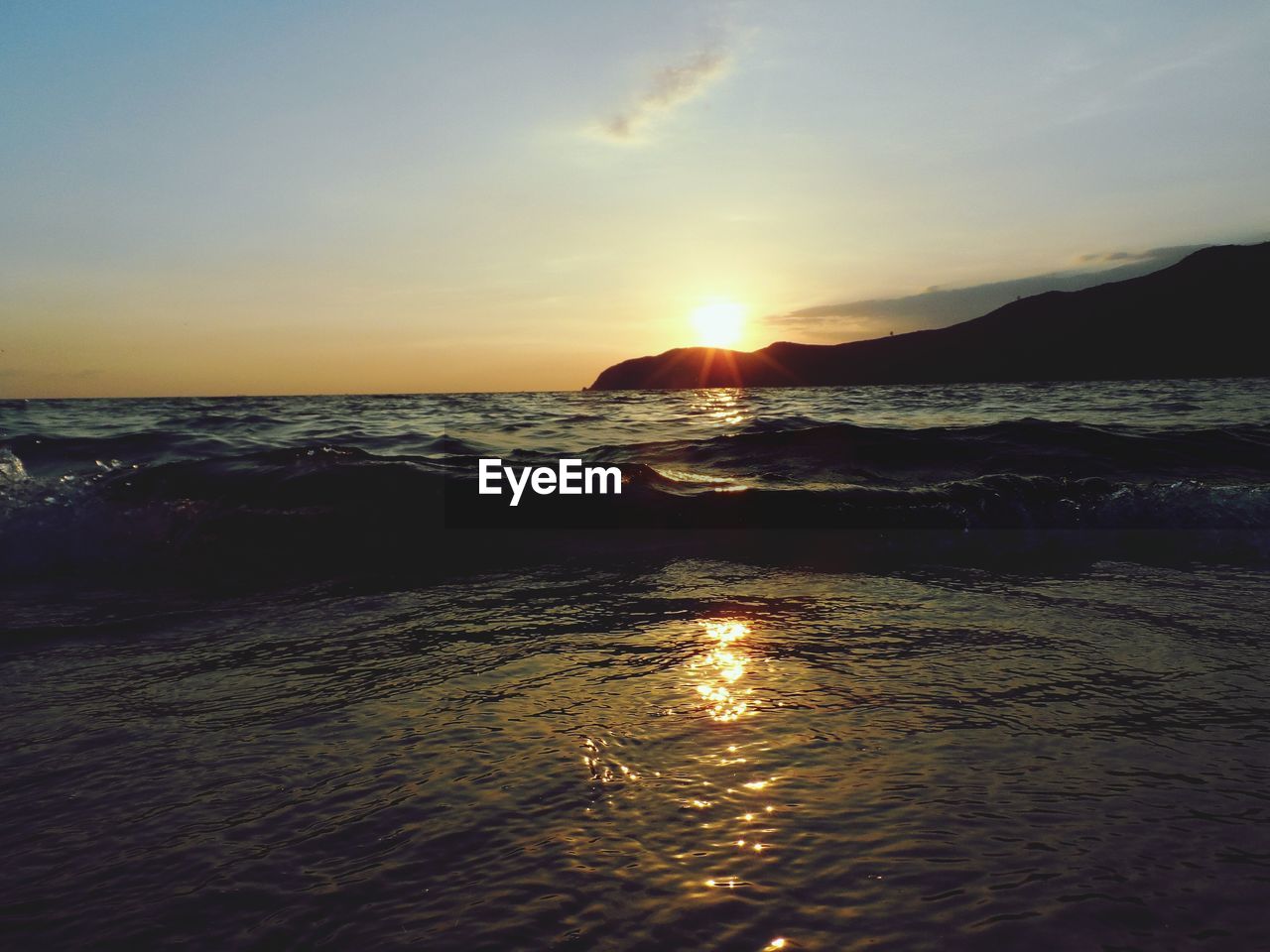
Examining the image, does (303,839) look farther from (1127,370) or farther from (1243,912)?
(1127,370)

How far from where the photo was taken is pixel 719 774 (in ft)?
7.76

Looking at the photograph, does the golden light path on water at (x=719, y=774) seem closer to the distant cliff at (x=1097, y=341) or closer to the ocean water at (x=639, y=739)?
the ocean water at (x=639, y=739)

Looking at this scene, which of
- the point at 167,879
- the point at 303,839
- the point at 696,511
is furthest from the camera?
the point at 696,511

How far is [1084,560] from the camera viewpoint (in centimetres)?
584

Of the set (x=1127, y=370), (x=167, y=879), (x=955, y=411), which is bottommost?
(x=167, y=879)

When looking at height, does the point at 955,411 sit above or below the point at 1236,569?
above

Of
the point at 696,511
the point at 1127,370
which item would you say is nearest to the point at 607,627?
the point at 696,511

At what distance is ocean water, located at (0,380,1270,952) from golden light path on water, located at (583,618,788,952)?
0.04ft

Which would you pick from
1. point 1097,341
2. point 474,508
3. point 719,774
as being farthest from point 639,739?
point 1097,341

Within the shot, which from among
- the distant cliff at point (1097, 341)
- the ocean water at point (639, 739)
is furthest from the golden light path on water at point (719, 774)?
the distant cliff at point (1097, 341)

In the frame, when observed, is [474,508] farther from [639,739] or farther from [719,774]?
[719,774]

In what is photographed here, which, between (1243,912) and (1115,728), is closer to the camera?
(1243,912)

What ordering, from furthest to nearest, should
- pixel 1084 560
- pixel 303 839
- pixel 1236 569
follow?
pixel 1084 560
pixel 1236 569
pixel 303 839

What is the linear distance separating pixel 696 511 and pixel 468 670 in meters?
4.83
